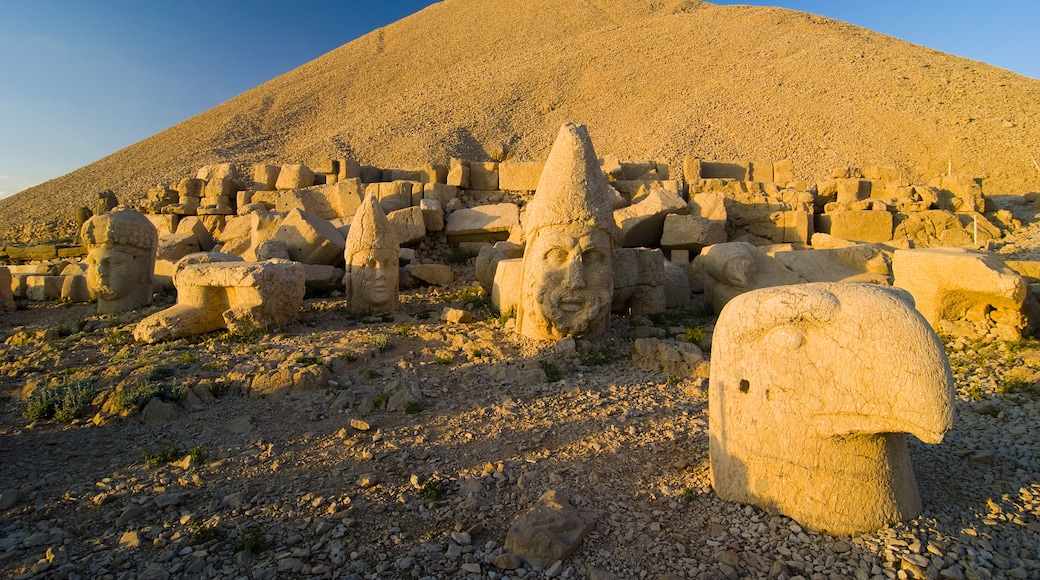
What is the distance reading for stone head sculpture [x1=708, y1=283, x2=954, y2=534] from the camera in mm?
2771

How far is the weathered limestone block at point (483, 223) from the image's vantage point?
40.1 ft

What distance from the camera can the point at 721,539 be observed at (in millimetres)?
3125

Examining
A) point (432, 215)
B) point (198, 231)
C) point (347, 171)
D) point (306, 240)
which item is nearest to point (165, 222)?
point (198, 231)

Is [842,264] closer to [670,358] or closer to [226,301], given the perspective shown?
[670,358]

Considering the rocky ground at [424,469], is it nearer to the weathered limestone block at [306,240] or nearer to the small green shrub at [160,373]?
the small green shrub at [160,373]

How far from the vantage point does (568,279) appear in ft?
21.5

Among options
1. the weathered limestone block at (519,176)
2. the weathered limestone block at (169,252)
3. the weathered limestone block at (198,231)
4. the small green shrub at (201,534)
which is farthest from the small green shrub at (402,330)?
the weathered limestone block at (198,231)

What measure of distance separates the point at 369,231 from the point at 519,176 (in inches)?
258

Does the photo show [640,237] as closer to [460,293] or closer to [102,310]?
[460,293]

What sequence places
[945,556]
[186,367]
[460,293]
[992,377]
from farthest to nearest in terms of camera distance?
1. [460,293]
2. [186,367]
3. [992,377]
4. [945,556]

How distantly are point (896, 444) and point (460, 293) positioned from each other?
284 inches

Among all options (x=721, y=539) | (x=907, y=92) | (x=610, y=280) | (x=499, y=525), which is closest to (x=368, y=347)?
(x=610, y=280)

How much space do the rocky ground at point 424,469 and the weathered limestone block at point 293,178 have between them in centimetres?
849

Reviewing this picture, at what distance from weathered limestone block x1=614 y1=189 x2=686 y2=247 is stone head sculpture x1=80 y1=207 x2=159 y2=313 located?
7.72 meters
